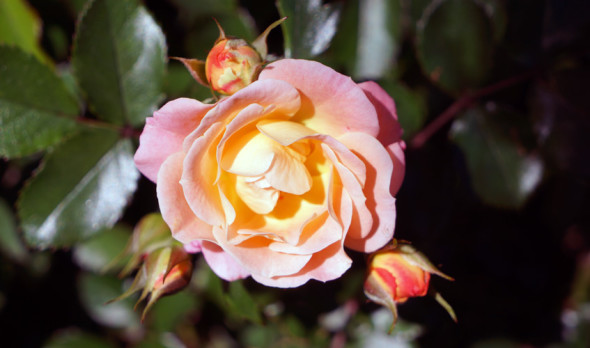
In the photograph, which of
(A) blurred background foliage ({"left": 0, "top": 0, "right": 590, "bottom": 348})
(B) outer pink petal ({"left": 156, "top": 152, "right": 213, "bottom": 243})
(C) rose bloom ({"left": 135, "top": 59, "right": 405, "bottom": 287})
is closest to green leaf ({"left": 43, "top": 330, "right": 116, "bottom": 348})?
(A) blurred background foliage ({"left": 0, "top": 0, "right": 590, "bottom": 348})

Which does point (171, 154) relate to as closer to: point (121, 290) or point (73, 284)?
point (121, 290)

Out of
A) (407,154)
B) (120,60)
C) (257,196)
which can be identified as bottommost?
(407,154)

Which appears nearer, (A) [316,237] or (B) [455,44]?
(A) [316,237]

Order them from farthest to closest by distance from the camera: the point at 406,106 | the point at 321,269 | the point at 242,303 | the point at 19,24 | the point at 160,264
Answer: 1. the point at 19,24
2. the point at 406,106
3. the point at 242,303
4. the point at 160,264
5. the point at 321,269

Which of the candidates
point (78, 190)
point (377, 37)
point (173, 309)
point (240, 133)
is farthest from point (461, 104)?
point (173, 309)

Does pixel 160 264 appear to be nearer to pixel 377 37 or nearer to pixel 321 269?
pixel 321 269

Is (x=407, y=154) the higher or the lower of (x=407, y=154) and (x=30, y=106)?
the lower

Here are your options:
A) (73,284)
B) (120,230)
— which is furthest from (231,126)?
(73,284)

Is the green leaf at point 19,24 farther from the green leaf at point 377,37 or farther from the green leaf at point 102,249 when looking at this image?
the green leaf at point 377,37
